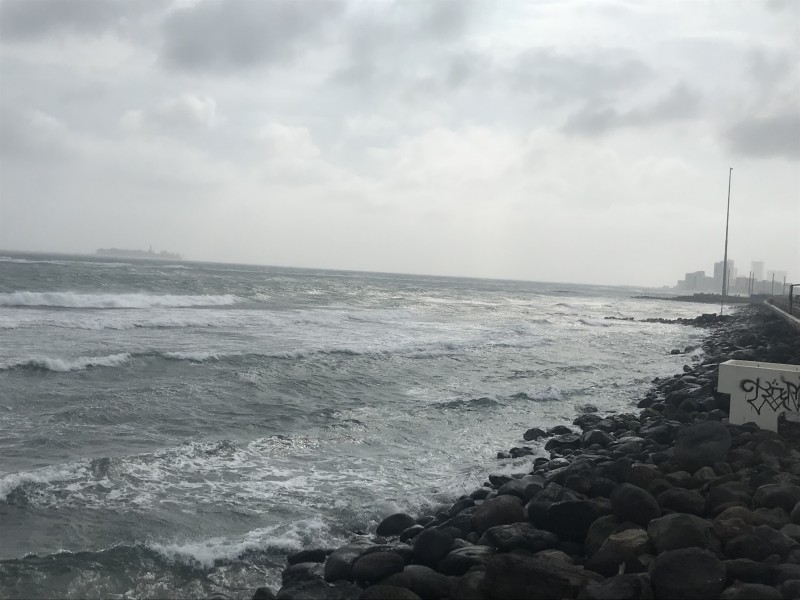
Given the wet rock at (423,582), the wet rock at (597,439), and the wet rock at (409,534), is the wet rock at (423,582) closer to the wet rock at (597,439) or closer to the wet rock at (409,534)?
the wet rock at (409,534)

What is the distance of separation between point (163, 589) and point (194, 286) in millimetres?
42358

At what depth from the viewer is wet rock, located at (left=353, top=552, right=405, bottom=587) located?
15.5 ft

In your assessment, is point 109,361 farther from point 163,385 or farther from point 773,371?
point 773,371

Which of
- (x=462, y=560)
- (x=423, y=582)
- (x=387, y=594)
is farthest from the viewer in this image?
(x=462, y=560)

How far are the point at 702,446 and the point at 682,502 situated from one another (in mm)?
1596

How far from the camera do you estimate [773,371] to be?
7871 mm

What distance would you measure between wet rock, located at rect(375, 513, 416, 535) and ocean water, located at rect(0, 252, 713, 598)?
33 cm

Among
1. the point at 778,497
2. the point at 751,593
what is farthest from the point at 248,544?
→ the point at 778,497

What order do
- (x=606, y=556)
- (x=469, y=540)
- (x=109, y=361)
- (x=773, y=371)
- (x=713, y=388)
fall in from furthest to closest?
(x=109, y=361) → (x=713, y=388) → (x=773, y=371) → (x=469, y=540) → (x=606, y=556)

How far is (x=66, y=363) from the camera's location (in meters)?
13.5

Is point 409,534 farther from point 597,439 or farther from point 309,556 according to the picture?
point 597,439

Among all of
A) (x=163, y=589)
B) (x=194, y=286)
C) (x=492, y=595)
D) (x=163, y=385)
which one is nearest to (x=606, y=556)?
(x=492, y=595)

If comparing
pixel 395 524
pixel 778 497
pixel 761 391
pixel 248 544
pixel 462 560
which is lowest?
pixel 248 544

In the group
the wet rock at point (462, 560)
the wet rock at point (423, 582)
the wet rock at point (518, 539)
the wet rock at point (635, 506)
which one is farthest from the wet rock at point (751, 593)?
the wet rock at point (423, 582)
